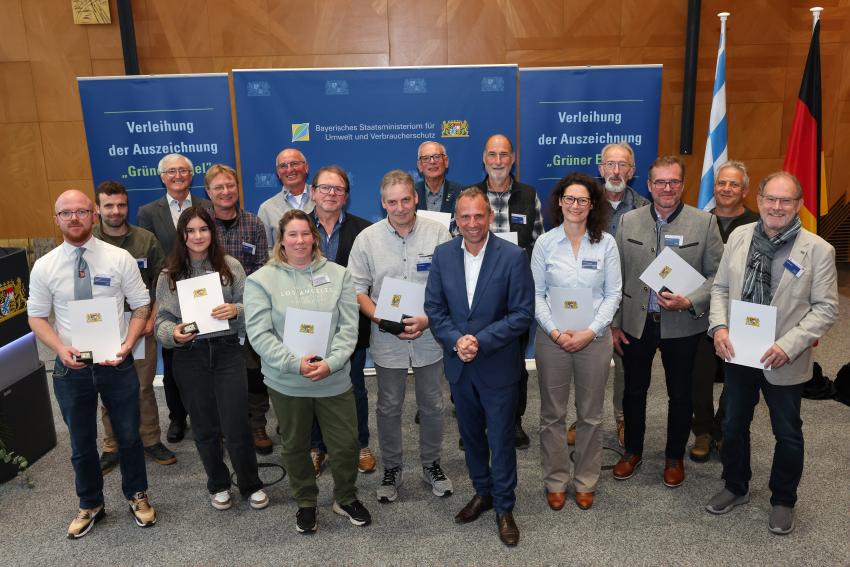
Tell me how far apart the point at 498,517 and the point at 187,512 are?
1.74 m

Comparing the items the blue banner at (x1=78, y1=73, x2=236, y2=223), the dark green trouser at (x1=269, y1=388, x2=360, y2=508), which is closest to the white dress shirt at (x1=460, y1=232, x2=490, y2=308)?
the dark green trouser at (x1=269, y1=388, x2=360, y2=508)

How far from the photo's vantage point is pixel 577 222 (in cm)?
314

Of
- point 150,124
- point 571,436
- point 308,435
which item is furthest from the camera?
point 150,124

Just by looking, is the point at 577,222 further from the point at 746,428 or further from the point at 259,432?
the point at 259,432

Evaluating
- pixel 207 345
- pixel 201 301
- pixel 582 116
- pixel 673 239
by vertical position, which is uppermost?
pixel 582 116

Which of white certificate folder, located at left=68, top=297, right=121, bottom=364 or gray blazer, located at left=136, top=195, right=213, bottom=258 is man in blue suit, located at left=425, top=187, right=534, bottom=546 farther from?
gray blazer, located at left=136, top=195, right=213, bottom=258

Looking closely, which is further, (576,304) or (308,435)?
(308,435)

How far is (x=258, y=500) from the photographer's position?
11.5ft

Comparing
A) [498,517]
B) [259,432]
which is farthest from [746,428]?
[259,432]

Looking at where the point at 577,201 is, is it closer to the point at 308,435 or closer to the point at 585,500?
the point at 585,500

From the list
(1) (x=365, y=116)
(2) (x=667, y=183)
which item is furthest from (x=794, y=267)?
(1) (x=365, y=116)

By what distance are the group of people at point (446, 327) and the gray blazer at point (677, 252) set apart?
1 cm

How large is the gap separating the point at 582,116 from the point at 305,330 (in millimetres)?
3481

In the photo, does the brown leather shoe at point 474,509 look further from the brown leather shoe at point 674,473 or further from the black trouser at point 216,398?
the black trouser at point 216,398
